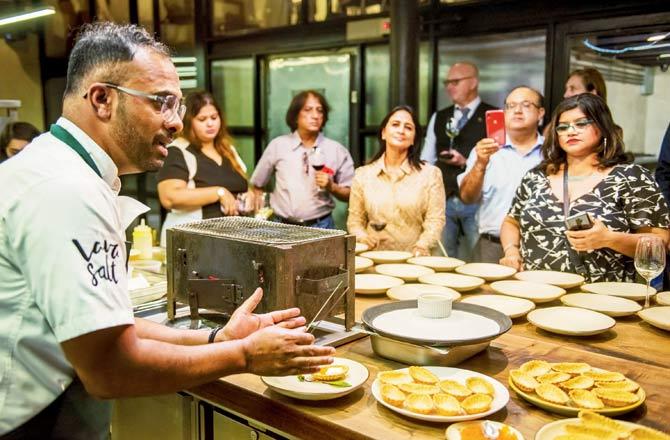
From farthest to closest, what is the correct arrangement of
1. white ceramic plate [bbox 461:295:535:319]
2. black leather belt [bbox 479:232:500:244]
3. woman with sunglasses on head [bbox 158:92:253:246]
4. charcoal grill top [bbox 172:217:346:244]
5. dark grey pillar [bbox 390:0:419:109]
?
dark grey pillar [bbox 390:0:419:109] → black leather belt [bbox 479:232:500:244] → woman with sunglasses on head [bbox 158:92:253:246] → white ceramic plate [bbox 461:295:535:319] → charcoal grill top [bbox 172:217:346:244]

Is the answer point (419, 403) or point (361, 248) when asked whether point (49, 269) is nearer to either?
point (419, 403)

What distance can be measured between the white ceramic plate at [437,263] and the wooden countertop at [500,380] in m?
0.73

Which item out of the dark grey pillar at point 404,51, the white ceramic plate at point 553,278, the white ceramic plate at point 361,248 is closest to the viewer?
the white ceramic plate at point 553,278

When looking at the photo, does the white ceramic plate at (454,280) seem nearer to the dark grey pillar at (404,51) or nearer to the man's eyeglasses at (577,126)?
the man's eyeglasses at (577,126)

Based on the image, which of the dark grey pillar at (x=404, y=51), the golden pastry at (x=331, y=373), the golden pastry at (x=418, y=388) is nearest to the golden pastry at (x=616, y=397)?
the golden pastry at (x=418, y=388)

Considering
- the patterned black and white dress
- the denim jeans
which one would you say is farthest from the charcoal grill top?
the denim jeans

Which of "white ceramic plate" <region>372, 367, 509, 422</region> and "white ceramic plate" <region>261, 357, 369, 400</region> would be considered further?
"white ceramic plate" <region>261, 357, 369, 400</region>

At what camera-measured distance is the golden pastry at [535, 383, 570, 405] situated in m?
1.43

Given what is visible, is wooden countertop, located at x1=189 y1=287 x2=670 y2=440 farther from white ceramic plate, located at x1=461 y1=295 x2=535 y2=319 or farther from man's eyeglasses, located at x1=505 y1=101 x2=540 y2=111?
man's eyeglasses, located at x1=505 y1=101 x2=540 y2=111

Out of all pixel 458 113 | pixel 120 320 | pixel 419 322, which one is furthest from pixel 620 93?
pixel 120 320

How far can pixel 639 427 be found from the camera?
1.30 metres

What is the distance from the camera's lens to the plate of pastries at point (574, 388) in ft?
4.63

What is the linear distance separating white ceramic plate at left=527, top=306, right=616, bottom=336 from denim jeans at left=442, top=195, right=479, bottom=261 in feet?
8.98

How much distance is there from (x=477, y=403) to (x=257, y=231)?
35.3 inches
